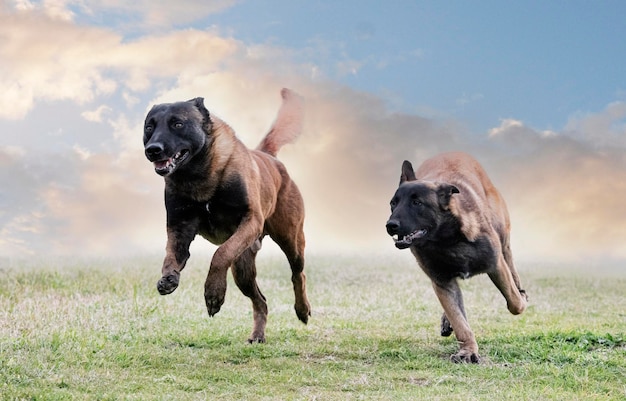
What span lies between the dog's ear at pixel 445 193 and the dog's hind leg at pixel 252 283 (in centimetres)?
210

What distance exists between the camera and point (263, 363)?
7.85 meters

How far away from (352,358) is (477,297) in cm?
805

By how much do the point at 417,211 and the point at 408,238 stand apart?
29 cm

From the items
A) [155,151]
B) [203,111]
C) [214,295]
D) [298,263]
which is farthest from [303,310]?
[155,151]

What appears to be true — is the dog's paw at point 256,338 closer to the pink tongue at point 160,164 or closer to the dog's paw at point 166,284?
the dog's paw at point 166,284

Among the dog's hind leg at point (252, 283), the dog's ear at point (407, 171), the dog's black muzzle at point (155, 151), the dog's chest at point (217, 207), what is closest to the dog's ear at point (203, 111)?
the dog's chest at point (217, 207)

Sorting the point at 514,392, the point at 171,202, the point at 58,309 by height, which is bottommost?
the point at 514,392

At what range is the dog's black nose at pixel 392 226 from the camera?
7457 millimetres

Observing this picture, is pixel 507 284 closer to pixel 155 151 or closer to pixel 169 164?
pixel 169 164

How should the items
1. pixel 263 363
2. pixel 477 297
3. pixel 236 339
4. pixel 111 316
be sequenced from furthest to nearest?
pixel 477 297 < pixel 111 316 < pixel 236 339 < pixel 263 363

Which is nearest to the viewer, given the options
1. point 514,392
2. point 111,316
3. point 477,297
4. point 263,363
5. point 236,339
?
point 514,392

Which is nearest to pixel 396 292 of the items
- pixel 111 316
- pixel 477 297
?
pixel 477 297

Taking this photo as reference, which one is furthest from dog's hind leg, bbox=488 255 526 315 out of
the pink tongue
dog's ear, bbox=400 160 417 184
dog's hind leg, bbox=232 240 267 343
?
the pink tongue

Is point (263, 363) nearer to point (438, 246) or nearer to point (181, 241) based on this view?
point (181, 241)
